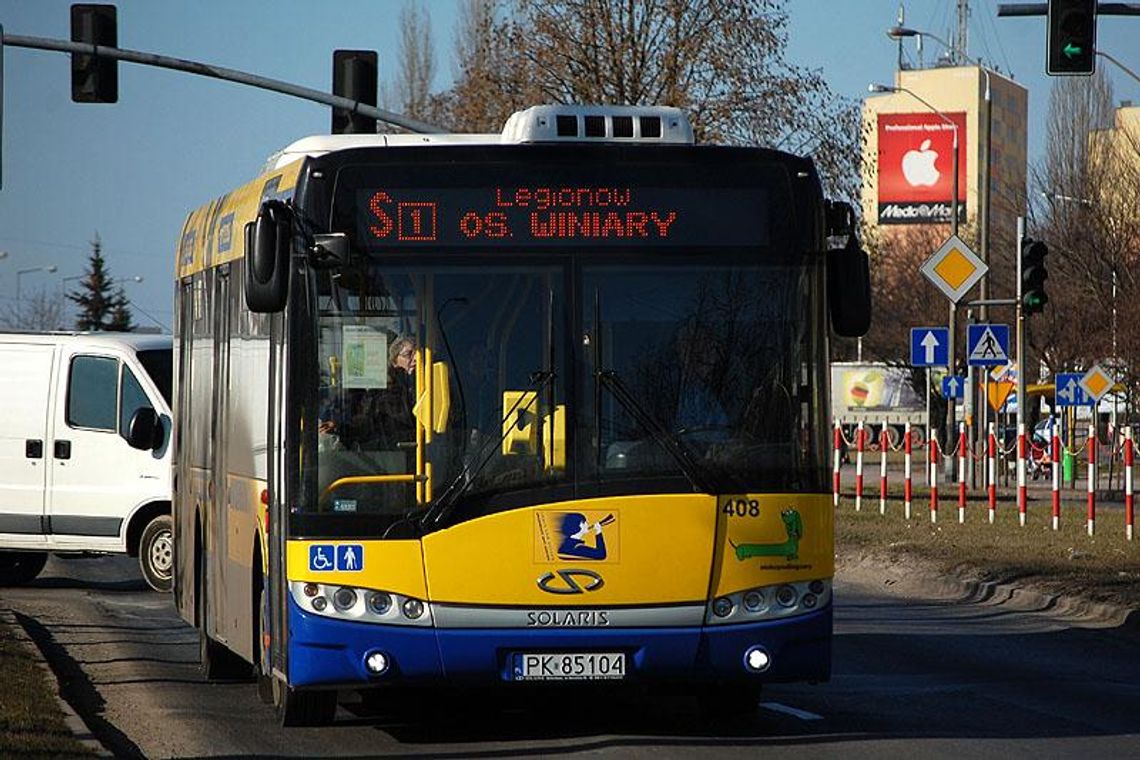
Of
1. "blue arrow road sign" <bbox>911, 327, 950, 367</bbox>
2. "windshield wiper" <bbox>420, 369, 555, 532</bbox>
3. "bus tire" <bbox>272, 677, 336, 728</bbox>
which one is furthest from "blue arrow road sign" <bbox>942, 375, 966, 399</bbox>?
"windshield wiper" <bbox>420, 369, 555, 532</bbox>

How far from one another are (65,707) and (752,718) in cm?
365

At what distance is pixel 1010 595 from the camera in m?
20.9

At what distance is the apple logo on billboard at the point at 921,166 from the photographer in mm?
122938

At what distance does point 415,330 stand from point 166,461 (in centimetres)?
1164

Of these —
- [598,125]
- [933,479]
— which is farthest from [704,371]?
[933,479]

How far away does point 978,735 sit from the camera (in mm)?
11383

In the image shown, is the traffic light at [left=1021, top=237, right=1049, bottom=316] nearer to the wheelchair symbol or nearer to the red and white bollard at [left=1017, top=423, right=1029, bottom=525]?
the red and white bollard at [left=1017, top=423, right=1029, bottom=525]

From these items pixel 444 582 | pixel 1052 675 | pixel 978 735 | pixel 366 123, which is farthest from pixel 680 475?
pixel 366 123

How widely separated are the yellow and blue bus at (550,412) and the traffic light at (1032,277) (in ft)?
68.3

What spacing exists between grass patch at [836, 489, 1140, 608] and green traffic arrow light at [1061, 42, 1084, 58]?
4.76m

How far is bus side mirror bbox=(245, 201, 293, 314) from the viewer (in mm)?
10445

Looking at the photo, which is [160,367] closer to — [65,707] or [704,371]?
[65,707]

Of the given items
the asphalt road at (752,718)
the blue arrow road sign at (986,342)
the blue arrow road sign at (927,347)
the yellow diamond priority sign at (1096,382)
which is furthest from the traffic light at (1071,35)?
the yellow diamond priority sign at (1096,382)

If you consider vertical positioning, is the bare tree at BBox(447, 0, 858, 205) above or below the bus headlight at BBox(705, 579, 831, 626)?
above
